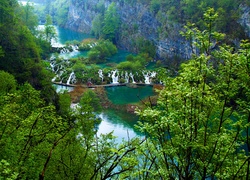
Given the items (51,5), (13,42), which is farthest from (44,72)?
(51,5)

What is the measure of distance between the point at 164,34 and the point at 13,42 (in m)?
42.6

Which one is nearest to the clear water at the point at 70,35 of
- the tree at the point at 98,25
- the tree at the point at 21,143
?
the tree at the point at 98,25

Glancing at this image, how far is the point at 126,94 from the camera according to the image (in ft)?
149

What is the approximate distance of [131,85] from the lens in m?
48.8

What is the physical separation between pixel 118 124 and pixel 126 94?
12.1 metres

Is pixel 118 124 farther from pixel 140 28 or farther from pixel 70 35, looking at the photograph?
pixel 70 35

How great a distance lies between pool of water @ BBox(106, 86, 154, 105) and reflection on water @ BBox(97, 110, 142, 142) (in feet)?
15.5

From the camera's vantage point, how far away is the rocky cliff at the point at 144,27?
62.4 meters

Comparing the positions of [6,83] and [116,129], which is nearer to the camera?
[6,83]

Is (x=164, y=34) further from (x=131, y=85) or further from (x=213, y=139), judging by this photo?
(x=213, y=139)

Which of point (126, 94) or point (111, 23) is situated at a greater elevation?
point (111, 23)

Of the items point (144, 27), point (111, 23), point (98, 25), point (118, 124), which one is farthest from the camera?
point (98, 25)

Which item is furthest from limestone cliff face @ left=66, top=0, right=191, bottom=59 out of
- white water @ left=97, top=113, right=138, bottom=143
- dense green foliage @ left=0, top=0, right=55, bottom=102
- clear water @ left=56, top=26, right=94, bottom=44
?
dense green foliage @ left=0, top=0, right=55, bottom=102

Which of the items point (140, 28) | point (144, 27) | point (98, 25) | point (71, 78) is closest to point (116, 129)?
point (71, 78)
